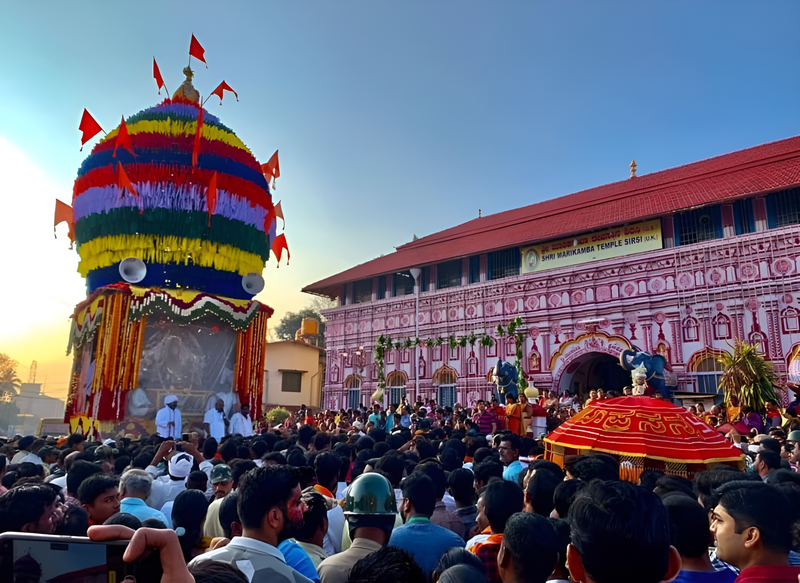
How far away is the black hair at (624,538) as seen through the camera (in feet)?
6.18

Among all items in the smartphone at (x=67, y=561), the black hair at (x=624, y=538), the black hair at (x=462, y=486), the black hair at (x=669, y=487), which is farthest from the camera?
the black hair at (x=462, y=486)

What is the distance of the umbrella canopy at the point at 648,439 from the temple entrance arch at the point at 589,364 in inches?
554

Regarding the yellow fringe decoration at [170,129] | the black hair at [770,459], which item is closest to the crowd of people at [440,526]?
the black hair at [770,459]

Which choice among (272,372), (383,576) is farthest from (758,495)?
(272,372)

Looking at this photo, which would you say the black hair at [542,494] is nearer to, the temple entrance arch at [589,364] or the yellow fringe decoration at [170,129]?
the yellow fringe decoration at [170,129]

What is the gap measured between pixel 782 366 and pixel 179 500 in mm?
17659

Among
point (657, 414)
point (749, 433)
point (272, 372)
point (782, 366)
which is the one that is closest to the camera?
point (657, 414)

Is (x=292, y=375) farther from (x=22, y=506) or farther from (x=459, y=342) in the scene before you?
(x=22, y=506)

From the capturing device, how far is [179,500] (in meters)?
3.82

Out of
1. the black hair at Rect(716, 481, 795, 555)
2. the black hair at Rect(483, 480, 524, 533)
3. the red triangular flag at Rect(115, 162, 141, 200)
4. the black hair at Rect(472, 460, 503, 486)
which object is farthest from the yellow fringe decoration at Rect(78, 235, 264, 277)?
the black hair at Rect(716, 481, 795, 555)

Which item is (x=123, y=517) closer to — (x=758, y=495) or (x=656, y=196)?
(x=758, y=495)

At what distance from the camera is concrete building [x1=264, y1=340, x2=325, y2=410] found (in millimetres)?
33125

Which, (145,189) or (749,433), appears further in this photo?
(145,189)

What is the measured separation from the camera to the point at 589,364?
21.9m
